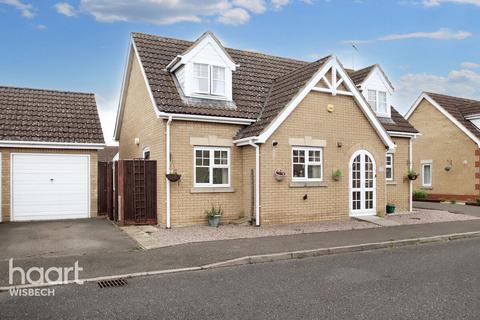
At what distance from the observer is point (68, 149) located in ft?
54.6

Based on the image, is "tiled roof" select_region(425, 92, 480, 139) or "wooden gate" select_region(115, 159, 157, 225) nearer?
"wooden gate" select_region(115, 159, 157, 225)

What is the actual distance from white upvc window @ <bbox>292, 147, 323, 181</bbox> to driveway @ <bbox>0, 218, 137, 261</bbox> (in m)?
6.20

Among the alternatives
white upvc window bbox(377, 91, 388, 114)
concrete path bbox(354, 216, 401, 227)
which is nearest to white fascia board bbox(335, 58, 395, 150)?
concrete path bbox(354, 216, 401, 227)

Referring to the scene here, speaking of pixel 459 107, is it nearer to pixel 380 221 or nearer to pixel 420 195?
pixel 420 195

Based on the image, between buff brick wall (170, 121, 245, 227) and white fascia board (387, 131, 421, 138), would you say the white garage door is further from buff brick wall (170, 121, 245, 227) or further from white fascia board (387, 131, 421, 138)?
white fascia board (387, 131, 421, 138)

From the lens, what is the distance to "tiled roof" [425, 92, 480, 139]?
83.2ft

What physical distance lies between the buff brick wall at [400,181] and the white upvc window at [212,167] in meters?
8.07

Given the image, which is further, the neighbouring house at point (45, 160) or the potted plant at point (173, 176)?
the neighbouring house at point (45, 160)

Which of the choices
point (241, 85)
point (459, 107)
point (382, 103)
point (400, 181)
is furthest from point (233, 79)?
point (459, 107)

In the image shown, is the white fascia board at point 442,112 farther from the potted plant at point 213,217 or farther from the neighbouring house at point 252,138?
the potted plant at point 213,217

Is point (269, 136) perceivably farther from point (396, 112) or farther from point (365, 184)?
point (396, 112)

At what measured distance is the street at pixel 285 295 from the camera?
19.3 ft

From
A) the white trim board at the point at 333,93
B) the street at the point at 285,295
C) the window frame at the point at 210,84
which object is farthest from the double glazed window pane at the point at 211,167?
the street at the point at 285,295

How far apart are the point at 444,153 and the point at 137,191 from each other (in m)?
19.7
